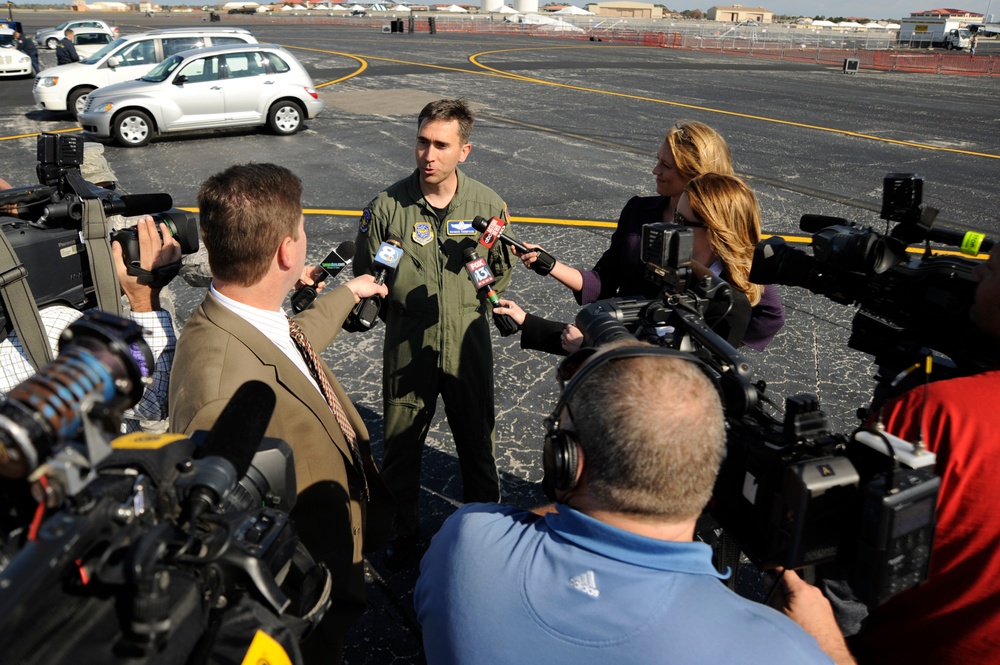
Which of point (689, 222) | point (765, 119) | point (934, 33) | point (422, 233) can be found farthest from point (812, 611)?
point (934, 33)

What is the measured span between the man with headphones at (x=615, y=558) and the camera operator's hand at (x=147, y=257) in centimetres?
169

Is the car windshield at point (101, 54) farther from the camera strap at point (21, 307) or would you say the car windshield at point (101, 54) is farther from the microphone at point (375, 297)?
the camera strap at point (21, 307)

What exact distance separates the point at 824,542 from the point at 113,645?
1.45 meters

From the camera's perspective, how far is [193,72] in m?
12.7

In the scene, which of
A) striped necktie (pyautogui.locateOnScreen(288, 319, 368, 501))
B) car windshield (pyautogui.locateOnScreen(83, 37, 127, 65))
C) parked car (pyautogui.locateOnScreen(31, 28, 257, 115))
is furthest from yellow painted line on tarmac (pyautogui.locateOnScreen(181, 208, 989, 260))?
car windshield (pyautogui.locateOnScreen(83, 37, 127, 65))

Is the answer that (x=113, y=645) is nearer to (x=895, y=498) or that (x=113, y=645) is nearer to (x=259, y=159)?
(x=895, y=498)

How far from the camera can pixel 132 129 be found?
11906 mm

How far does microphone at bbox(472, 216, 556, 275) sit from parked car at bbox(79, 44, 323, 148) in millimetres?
10417

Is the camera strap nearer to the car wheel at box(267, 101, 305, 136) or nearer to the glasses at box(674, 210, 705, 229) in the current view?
the glasses at box(674, 210, 705, 229)

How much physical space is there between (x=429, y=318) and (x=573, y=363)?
1769 mm

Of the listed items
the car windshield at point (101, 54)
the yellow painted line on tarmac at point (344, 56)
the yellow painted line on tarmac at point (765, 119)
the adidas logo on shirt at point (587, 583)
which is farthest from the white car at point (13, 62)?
the adidas logo on shirt at point (587, 583)

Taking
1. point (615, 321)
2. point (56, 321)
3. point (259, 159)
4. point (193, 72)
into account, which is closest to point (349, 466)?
point (615, 321)

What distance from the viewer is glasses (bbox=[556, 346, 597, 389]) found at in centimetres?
186

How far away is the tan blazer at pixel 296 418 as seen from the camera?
2.08 metres
